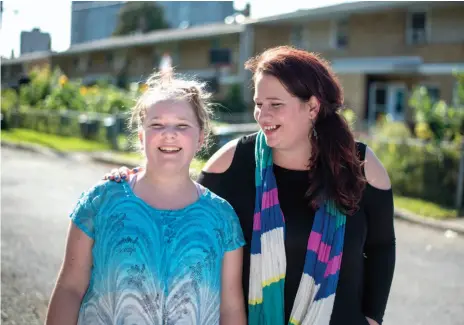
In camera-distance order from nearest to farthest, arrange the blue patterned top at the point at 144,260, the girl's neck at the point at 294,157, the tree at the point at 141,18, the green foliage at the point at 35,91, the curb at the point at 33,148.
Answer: the blue patterned top at the point at 144,260, the girl's neck at the point at 294,157, the curb at the point at 33,148, the green foliage at the point at 35,91, the tree at the point at 141,18

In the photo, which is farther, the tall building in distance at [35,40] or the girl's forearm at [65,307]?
the tall building in distance at [35,40]

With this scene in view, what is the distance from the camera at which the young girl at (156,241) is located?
211 centimetres

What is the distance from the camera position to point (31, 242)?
7648 mm

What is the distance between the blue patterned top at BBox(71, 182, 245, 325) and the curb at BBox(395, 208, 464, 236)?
8.10 meters

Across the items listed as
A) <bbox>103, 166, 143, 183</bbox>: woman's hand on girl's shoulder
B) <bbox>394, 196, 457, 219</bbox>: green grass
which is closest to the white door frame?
<bbox>394, 196, 457, 219</bbox>: green grass

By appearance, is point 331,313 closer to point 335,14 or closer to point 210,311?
point 210,311

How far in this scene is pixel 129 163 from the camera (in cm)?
1540

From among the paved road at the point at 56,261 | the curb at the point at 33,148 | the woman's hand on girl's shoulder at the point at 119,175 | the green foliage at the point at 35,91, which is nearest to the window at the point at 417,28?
the green foliage at the point at 35,91

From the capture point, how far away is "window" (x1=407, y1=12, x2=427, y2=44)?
2877 centimetres

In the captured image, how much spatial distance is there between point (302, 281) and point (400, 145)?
32.9ft

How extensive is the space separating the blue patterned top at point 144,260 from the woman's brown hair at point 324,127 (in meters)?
0.63

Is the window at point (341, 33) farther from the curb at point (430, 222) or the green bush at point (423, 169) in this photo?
the curb at point (430, 222)

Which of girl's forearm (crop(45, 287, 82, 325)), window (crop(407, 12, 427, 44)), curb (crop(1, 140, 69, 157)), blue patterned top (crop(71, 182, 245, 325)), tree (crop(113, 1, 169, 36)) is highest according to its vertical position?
tree (crop(113, 1, 169, 36))

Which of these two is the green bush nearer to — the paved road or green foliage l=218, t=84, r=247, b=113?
the paved road
